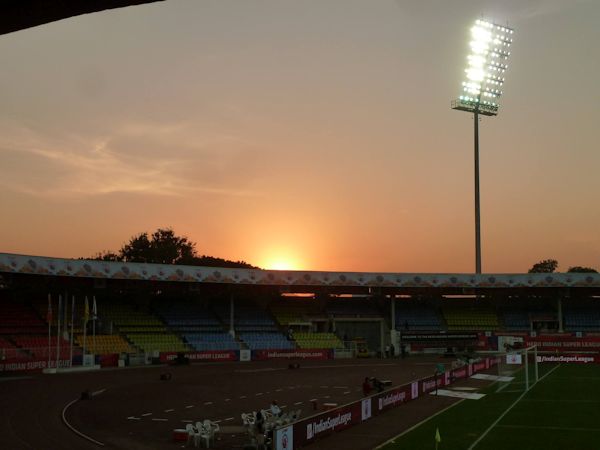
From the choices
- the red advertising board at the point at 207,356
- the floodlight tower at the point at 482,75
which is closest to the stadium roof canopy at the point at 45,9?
the red advertising board at the point at 207,356

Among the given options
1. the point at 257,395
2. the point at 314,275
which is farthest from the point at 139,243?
the point at 257,395

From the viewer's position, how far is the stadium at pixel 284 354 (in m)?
28.3

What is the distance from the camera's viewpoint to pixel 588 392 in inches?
1610

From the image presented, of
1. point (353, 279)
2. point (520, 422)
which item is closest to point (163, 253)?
point (353, 279)

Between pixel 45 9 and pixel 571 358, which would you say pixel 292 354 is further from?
pixel 45 9

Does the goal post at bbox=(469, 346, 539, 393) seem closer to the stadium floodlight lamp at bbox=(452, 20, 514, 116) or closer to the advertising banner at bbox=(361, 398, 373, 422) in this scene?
the advertising banner at bbox=(361, 398, 373, 422)

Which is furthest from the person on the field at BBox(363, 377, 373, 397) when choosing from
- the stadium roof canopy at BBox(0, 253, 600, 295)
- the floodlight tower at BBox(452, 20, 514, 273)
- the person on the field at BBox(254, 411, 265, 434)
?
the floodlight tower at BBox(452, 20, 514, 273)

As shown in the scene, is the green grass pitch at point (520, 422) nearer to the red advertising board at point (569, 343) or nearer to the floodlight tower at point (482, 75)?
the red advertising board at point (569, 343)

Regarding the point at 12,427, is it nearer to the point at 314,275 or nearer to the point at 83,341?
the point at 83,341

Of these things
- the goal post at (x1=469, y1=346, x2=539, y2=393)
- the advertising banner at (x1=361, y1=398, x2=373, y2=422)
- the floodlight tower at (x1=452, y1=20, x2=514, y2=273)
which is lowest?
the goal post at (x1=469, y1=346, x2=539, y2=393)

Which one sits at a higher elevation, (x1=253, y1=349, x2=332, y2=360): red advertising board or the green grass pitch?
the green grass pitch

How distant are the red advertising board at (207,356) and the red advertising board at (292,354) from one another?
10.4ft

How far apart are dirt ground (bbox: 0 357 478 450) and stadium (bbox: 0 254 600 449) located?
0.51ft

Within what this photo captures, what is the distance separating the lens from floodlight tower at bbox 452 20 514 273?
78938 mm
